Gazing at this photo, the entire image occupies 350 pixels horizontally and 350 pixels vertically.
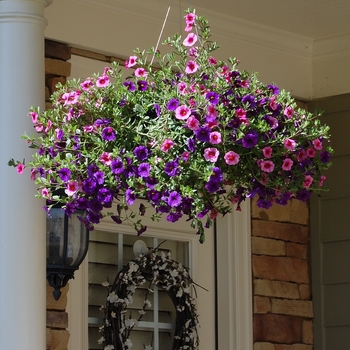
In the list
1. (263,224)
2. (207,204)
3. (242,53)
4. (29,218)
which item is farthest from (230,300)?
(207,204)

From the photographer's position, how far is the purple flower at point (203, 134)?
94.0 inches

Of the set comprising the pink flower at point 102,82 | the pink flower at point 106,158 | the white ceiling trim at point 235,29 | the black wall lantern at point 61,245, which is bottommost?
the black wall lantern at point 61,245

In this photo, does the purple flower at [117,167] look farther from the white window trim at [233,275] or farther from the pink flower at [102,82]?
the white window trim at [233,275]

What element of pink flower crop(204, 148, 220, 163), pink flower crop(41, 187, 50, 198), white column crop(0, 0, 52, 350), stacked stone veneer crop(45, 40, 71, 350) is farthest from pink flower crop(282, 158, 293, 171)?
stacked stone veneer crop(45, 40, 71, 350)

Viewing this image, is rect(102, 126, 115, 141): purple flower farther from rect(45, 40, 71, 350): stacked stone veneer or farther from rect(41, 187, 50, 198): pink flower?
rect(45, 40, 71, 350): stacked stone veneer

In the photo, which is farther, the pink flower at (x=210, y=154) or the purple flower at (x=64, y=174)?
the purple flower at (x=64, y=174)

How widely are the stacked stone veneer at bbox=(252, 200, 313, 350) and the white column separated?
1835 millimetres

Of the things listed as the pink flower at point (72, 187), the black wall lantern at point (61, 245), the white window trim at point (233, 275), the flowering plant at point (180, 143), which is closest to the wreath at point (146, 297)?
the white window trim at point (233, 275)

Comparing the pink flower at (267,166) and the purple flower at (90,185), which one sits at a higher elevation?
the pink flower at (267,166)

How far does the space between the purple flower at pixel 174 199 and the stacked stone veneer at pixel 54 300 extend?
147 centimetres

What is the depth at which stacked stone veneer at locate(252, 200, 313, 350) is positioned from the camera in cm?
455

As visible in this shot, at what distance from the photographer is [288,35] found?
4777 mm

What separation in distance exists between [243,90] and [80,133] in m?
0.47

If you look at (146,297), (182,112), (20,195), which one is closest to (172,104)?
(182,112)
